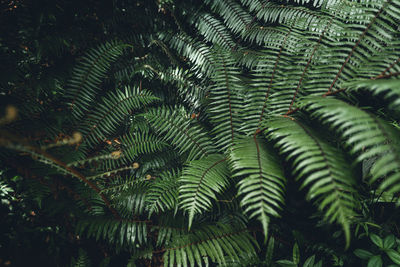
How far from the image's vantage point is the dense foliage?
1445 mm

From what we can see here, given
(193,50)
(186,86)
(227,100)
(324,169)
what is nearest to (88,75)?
(186,86)

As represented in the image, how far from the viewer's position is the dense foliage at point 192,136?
1.45m

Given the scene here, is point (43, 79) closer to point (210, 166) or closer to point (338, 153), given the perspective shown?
point (210, 166)

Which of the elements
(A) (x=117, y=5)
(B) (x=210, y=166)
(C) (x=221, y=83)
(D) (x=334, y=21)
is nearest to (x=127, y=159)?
(B) (x=210, y=166)

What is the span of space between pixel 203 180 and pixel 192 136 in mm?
534

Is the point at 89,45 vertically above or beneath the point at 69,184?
above

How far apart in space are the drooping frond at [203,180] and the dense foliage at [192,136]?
0.01 m

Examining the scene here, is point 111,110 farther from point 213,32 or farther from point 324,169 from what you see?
point 324,169

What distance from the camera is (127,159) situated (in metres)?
2.08

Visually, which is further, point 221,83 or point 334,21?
point 221,83

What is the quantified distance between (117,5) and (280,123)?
2.02 m

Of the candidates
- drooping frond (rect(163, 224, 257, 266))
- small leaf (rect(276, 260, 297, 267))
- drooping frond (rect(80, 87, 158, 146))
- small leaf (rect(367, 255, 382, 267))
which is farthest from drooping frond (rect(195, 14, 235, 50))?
small leaf (rect(367, 255, 382, 267))

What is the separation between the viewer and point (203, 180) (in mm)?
1424

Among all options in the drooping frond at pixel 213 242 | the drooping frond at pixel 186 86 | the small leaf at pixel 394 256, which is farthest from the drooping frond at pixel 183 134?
the small leaf at pixel 394 256
